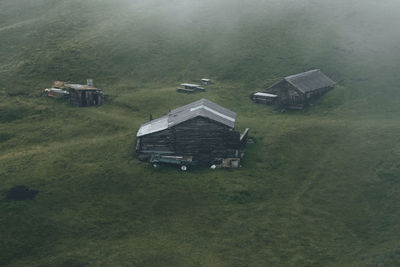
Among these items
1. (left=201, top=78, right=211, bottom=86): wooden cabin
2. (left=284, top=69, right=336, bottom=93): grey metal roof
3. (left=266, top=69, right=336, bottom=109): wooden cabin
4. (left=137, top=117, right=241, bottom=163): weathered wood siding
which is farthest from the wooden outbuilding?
(left=137, top=117, right=241, bottom=163): weathered wood siding

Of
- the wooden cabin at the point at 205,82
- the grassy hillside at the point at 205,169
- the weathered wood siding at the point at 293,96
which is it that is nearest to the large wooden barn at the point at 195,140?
the grassy hillside at the point at 205,169

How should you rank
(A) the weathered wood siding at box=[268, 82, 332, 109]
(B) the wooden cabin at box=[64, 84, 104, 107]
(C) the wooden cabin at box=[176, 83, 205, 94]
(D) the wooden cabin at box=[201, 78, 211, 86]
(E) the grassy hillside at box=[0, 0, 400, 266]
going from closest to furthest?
1. (E) the grassy hillside at box=[0, 0, 400, 266]
2. (A) the weathered wood siding at box=[268, 82, 332, 109]
3. (B) the wooden cabin at box=[64, 84, 104, 107]
4. (C) the wooden cabin at box=[176, 83, 205, 94]
5. (D) the wooden cabin at box=[201, 78, 211, 86]

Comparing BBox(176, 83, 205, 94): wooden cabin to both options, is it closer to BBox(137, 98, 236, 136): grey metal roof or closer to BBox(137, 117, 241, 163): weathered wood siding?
BBox(137, 98, 236, 136): grey metal roof

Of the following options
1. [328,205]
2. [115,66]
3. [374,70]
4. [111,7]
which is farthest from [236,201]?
[111,7]

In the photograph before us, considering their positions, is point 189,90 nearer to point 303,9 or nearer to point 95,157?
point 95,157

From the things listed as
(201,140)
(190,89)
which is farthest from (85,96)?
(201,140)

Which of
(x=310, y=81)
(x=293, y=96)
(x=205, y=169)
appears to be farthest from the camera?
(x=310, y=81)

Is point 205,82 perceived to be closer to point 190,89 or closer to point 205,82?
point 205,82
